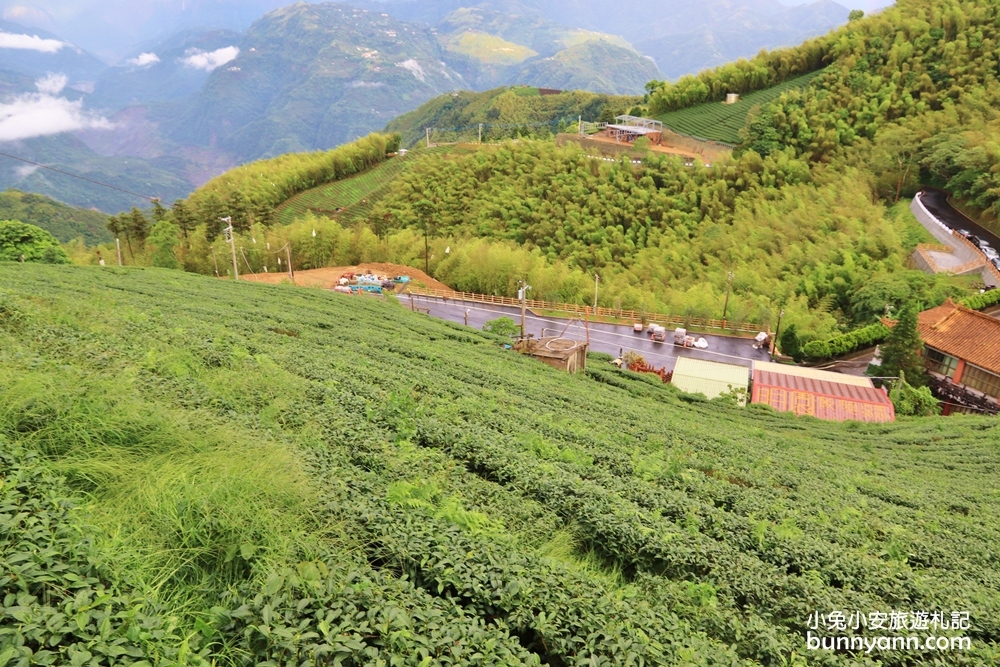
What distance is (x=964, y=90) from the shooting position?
44062 millimetres

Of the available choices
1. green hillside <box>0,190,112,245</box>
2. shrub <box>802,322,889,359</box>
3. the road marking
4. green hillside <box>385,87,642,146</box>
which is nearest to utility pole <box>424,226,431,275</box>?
the road marking

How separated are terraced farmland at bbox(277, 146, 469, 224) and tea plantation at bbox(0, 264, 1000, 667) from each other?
51407 millimetres

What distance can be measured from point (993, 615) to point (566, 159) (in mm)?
47935

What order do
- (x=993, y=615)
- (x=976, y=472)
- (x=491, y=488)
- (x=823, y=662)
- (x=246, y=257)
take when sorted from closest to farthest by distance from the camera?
(x=823, y=662) → (x=993, y=615) → (x=491, y=488) → (x=976, y=472) → (x=246, y=257)

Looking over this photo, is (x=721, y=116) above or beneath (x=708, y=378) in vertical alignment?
above

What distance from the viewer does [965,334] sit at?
76.3ft

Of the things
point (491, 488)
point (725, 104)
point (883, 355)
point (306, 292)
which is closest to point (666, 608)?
point (491, 488)

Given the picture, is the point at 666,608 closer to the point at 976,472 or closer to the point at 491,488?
the point at 491,488

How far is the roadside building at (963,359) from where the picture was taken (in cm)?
2189

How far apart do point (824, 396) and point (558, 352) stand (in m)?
10.6

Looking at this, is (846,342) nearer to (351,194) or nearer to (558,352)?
(558,352)

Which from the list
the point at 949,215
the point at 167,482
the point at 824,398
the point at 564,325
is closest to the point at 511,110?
the point at 949,215

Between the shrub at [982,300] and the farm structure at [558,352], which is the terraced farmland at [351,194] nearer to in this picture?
the farm structure at [558,352]

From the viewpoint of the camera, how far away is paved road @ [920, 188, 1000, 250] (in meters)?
35.2
